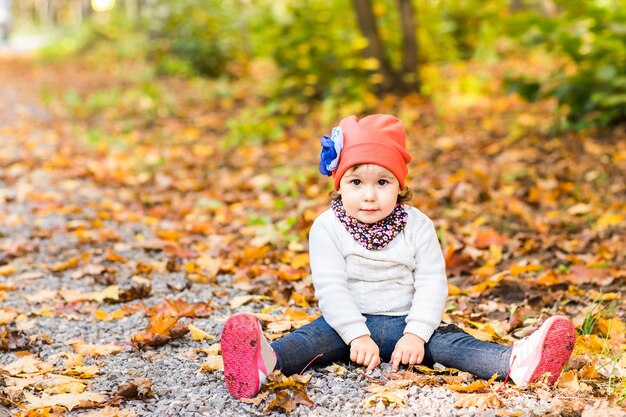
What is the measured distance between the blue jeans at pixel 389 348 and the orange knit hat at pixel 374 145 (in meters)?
0.56

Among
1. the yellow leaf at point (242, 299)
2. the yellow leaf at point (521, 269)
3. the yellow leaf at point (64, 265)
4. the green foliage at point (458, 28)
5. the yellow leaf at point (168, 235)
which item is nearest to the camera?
the yellow leaf at point (242, 299)

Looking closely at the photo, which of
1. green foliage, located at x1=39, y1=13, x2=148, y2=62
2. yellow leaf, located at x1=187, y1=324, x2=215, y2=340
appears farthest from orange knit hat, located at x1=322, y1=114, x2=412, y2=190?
green foliage, located at x1=39, y1=13, x2=148, y2=62

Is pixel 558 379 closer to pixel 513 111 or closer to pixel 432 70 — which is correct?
pixel 513 111

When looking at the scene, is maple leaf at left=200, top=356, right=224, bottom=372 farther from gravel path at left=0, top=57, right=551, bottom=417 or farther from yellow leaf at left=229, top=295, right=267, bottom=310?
yellow leaf at left=229, top=295, right=267, bottom=310

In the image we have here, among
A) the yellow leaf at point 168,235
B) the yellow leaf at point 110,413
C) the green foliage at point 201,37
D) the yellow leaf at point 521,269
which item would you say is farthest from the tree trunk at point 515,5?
the yellow leaf at point 110,413

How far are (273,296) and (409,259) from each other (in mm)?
1111

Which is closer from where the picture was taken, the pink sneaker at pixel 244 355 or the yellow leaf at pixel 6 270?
the pink sneaker at pixel 244 355

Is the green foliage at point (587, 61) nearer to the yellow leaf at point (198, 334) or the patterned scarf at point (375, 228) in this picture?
the patterned scarf at point (375, 228)

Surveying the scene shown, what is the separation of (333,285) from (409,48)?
7452mm

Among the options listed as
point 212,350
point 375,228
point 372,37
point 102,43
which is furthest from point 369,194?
point 102,43

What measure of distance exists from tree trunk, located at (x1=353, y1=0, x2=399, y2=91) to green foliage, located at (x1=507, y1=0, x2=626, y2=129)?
8.76ft

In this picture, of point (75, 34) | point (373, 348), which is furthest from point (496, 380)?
point (75, 34)

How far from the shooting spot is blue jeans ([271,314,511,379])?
264 centimetres

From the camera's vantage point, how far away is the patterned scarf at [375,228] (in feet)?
9.07
